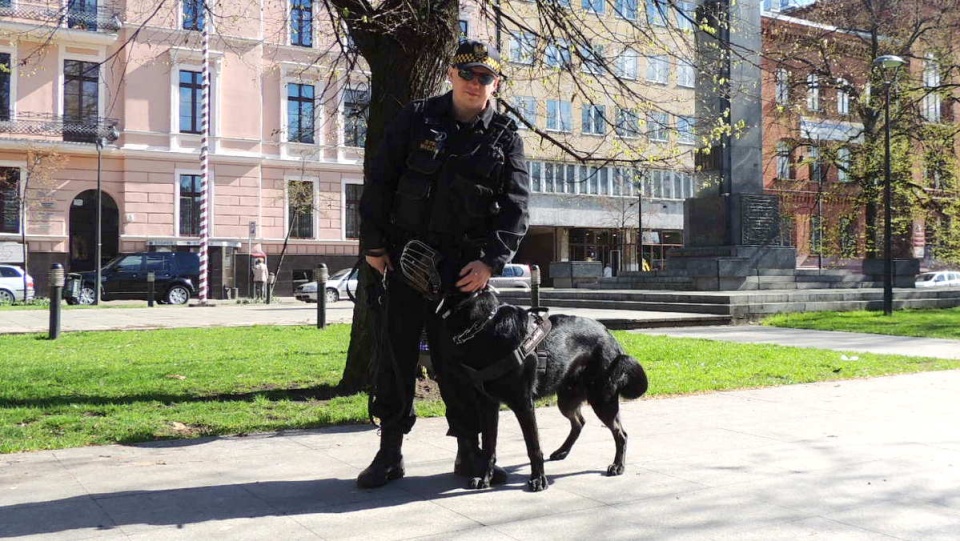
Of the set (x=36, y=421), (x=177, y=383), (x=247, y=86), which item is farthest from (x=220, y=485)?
(x=247, y=86)

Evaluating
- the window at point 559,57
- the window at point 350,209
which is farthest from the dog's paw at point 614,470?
the window at point 350,209

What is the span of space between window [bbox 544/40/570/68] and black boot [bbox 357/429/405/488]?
512 cm

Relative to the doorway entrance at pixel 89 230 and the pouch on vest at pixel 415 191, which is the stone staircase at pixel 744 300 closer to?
the pouch on vest at pixel 415 191

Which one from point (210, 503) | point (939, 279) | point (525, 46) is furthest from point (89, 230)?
point (939, 279)

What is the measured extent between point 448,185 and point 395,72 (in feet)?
10.4

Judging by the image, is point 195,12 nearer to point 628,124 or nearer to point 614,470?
point 628,124

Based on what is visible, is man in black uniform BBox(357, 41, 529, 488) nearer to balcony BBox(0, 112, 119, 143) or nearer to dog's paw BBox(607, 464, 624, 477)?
dog's paw BBox(607, 464, 624, 477)

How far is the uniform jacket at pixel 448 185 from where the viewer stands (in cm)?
405

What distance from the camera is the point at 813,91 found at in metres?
36.4

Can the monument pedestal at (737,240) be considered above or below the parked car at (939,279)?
above

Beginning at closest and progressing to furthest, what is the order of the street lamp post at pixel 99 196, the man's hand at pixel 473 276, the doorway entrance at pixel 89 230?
the man's hand at pixel 473 276, the street lamp post at pixel 99 196, the doorway entrance at pixel 89 230

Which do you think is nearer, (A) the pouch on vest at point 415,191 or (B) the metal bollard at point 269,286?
(A) the pouch on vest at point 415,191

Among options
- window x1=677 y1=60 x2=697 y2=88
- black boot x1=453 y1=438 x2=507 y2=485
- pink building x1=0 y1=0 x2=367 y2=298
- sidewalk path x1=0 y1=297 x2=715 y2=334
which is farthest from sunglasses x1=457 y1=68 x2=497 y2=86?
pink building x1=0 y1=0 x2=367 y2=298

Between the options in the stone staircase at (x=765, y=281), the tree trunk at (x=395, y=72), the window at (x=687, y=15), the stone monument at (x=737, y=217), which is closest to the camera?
the tree trunk at (x=395, y=72)
